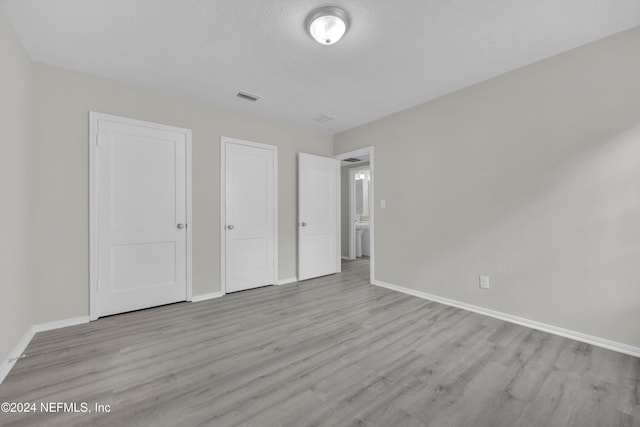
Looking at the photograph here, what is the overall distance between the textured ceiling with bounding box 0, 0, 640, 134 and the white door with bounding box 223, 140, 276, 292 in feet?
3.17

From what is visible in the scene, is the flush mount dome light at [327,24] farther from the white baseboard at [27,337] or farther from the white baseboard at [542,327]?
the white baseboard at [27,337]

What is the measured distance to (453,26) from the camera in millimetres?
2055

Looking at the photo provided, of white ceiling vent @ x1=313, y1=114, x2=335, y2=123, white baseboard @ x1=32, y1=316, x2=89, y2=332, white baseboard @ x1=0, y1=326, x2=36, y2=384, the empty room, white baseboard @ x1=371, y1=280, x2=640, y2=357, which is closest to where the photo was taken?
the empty room

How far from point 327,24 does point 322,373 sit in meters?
2.48

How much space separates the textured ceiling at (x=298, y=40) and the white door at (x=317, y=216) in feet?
4.94

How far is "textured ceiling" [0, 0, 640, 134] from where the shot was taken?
6.15ft

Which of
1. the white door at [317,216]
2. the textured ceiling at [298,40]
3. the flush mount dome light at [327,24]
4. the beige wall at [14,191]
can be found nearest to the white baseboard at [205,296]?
the white door at [317,216]

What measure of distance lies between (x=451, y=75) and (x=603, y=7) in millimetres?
1093

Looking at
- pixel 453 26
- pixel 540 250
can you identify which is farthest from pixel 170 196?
pixel 540 250

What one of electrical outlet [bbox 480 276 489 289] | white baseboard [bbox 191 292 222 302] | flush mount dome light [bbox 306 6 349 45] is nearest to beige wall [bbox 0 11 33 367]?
white baseboard [bbox 191 292 222 302]

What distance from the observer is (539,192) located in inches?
98.8

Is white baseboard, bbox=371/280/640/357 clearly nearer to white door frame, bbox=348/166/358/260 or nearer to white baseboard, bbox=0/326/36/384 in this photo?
white door frame, bbox=348/166/358/260

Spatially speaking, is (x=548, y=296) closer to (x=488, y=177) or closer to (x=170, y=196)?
(x=488, y=177)

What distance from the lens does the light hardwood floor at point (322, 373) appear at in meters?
1.45
